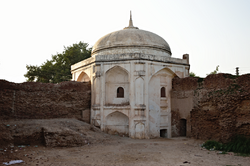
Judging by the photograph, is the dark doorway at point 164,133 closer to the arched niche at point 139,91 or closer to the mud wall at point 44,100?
the arched niche at point 139,91

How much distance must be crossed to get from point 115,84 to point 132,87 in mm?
1486

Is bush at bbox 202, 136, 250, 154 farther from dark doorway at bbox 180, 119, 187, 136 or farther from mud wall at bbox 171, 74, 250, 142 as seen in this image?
dark doorway at bbox 180, 119, 187, 136

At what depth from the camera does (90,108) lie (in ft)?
48.8

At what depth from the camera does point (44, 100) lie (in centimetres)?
1352

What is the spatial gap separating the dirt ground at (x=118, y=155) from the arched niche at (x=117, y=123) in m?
3.07

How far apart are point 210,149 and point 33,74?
21023 mm

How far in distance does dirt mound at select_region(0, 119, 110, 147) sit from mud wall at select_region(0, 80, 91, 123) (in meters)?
1.85

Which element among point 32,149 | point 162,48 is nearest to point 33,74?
point 162,48

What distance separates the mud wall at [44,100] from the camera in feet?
41.1

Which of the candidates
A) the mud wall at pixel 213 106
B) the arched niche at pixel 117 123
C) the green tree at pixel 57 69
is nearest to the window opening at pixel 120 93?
the arched niche at pixel 117 123

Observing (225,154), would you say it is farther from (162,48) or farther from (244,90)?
(162,48)

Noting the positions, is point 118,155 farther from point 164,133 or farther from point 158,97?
point 164,133

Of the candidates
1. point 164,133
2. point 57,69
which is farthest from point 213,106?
point 57,69

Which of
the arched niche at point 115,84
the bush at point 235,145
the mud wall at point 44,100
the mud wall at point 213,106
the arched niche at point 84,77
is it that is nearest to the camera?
the bush at point 235,145
